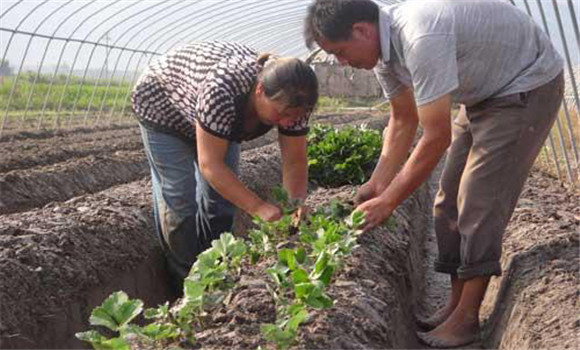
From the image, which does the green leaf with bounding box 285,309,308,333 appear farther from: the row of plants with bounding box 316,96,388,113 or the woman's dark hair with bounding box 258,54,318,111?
the row of plants with bounding box 316,96,388,113

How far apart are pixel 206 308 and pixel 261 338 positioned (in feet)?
1.20

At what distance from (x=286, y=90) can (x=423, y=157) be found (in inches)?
27.2

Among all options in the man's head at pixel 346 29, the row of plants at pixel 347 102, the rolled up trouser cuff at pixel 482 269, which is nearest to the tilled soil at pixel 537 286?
the rolled up trouser cuff at pixel 482 269

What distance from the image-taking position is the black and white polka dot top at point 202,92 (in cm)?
396

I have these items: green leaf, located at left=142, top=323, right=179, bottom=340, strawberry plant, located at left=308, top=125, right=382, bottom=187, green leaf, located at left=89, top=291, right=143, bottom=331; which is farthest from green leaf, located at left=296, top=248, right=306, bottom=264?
strawberry plant, located at left=308, top=125, right=382, bottom=187

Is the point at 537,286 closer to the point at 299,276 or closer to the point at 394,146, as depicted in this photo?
the point at 394,146

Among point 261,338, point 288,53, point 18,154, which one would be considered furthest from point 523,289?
point 288,53

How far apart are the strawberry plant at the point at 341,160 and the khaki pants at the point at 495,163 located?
3.59 m

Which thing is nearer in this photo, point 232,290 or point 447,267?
point 232,290

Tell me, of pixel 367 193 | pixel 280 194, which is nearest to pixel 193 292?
pixel 280 194

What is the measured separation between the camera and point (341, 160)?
802cm

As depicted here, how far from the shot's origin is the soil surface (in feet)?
11.1

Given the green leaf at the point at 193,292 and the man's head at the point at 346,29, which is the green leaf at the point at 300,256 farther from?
the man's head at the point at 346,29

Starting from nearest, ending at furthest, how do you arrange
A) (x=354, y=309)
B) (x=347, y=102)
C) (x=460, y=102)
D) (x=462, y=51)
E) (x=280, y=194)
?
(x=354, y=309)
(x=462, y=51)
(x=460, y=102)
(x=280, y=194)
(x=347, y=102)
